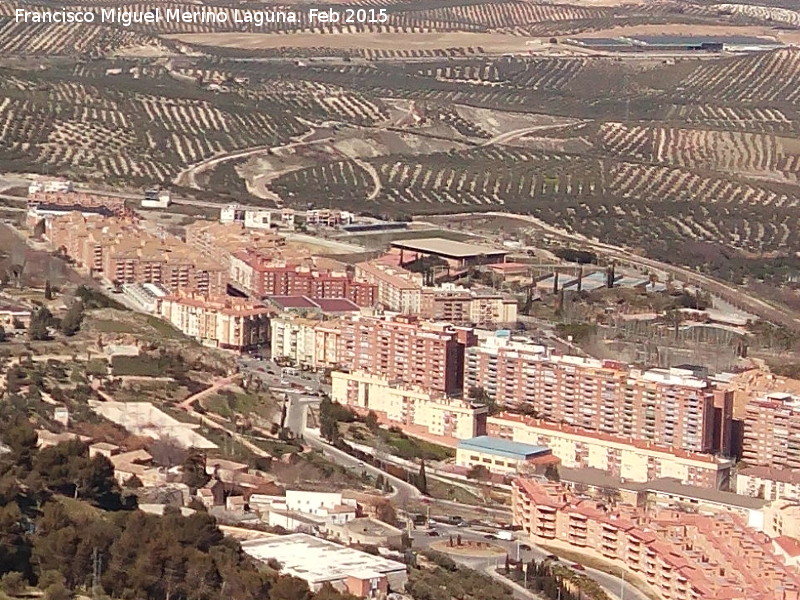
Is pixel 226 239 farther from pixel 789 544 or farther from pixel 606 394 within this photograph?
pixel 789 544

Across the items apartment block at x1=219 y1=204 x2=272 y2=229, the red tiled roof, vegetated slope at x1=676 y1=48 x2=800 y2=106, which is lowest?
the red tiled roof

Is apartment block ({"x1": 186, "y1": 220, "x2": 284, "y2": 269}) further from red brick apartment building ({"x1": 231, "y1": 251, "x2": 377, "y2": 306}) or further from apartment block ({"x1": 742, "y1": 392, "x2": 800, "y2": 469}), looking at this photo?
apartment block ({"x1": 742, "y1": 392, "x2": 800, "y2": 469})

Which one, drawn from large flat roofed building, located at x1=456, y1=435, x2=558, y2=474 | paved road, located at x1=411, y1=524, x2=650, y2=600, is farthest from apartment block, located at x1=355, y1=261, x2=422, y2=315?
paved road, located at x1=411, y1=524, x2=650, y2=600


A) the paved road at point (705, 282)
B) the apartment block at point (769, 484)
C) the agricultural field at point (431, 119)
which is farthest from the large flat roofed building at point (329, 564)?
the agricultural field at point (431, 119)

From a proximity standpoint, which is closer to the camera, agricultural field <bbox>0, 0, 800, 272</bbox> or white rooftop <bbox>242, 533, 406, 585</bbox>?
white rooftop <bbox>242, 533, 406, 585</bbox>

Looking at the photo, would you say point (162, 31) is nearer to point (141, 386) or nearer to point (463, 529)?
point (141, 386)

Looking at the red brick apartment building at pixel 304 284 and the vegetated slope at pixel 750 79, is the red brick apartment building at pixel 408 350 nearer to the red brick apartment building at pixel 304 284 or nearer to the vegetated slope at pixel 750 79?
the red brick apartment building at pixel 304 284
